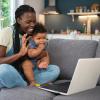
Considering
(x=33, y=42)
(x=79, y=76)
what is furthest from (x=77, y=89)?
(x=33, y=42)

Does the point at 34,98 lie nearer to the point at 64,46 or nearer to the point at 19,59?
the point at 19,59

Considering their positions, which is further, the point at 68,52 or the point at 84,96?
the point at 68,52

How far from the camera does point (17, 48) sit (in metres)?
2.25

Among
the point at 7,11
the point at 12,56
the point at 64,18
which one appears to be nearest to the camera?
the point at 12,56

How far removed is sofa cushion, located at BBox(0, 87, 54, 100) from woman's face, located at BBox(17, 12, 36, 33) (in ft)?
1.96

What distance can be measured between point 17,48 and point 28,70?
239mm

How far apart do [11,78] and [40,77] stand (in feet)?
1.12

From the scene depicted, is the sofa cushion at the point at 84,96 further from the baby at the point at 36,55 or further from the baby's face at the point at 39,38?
the baby's face at the point at 39,38

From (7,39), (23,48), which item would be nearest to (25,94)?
(23,48)

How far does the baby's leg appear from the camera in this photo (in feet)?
6.88

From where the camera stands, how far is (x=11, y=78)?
6.40 feet

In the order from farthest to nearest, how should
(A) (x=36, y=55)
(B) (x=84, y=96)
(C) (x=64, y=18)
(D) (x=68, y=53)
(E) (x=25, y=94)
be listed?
1. (C) (x=64, y=18)
2. (D) (x=68, y=53)
3. (A) (x=36, y=55)
4. (E) (x=25, y=94)
5. (B) (x=84, y=96)

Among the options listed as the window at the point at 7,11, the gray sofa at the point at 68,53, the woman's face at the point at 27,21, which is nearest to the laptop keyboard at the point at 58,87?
the gray sofa at the point at 68,53

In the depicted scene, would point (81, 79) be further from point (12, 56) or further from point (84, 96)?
point (12, 56)
